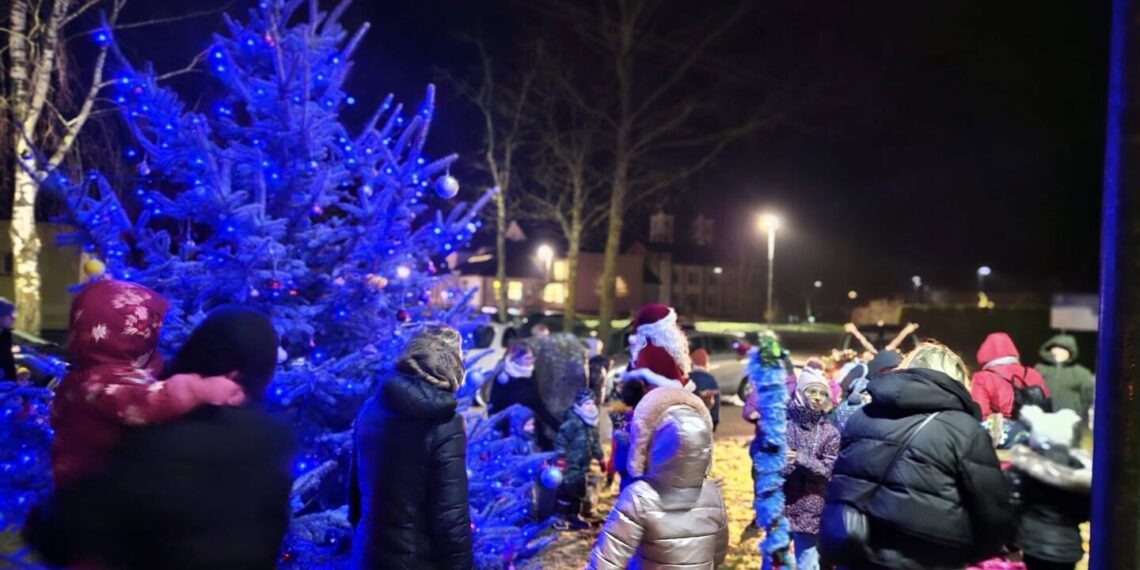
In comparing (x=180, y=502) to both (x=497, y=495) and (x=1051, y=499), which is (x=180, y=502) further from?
(x=1051, y=499)

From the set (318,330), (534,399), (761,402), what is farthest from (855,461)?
(534,399)

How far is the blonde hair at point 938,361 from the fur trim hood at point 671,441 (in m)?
1.11

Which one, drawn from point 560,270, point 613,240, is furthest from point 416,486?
point 560,270

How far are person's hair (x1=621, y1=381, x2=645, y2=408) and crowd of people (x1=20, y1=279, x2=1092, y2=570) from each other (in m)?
0.01

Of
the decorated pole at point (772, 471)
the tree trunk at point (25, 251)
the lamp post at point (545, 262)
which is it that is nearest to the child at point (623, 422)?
the decorated pole at point (772, 471)

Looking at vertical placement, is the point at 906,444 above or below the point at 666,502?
above

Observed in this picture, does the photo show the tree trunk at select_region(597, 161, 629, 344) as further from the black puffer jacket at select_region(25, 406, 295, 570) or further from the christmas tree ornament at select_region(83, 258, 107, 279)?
the black puffer jacket at select_region(25, 406, 295, 570)

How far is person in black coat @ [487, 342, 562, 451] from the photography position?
7.72 m

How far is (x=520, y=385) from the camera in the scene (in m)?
7.73

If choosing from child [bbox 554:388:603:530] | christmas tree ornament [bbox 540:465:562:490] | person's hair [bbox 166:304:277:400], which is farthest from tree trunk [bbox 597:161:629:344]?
person's hair [bbox 166:304:277:400]

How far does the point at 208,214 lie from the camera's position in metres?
4.22

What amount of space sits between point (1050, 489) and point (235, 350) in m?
4.04

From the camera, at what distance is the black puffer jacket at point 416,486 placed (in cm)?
316

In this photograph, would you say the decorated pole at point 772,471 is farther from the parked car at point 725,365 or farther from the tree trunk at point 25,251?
the parked car at point 725,365
